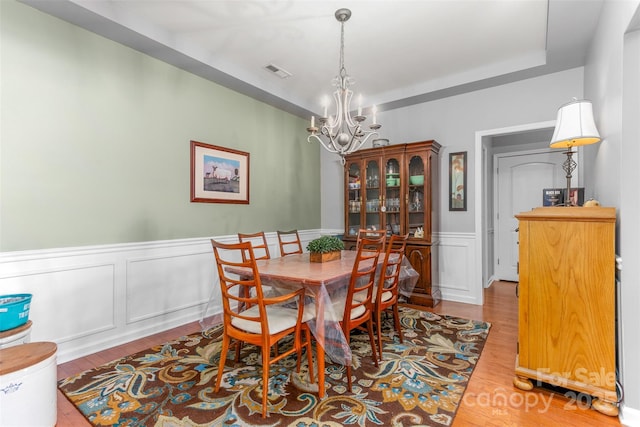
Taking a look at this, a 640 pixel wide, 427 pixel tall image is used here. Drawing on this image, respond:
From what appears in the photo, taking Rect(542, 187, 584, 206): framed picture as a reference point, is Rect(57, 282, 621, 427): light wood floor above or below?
below

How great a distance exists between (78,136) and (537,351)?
3.72 m

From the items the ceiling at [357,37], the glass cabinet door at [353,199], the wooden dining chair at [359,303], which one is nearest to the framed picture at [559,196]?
the ceiling at [357,37]

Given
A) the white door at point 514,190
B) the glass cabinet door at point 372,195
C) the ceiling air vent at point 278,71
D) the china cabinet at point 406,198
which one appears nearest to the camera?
the ceiling air vent at point 278,71

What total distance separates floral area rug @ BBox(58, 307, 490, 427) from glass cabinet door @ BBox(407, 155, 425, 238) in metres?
1.57

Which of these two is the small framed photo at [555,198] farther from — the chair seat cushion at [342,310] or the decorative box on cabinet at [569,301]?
the chair seat cushion at [342,310]

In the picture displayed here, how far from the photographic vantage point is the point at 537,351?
6.38 ft

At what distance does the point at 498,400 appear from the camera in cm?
188

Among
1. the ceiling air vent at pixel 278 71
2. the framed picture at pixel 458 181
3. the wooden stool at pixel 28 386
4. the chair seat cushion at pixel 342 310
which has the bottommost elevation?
the wooden stool at pixel 28 386

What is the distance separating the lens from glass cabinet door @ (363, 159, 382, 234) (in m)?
4.29

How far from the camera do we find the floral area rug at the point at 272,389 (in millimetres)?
1724

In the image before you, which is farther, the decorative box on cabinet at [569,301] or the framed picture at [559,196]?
the framed picture at [559,196]

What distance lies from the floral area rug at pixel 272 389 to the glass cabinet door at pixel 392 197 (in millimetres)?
1734

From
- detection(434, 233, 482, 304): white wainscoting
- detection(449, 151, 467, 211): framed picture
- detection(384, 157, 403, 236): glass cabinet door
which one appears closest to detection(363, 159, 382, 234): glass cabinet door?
detection(384, 157, 403, 236): glass cabinet door

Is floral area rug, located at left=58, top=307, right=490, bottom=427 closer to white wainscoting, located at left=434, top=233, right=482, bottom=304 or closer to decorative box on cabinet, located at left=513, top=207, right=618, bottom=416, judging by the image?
decorative box on cabinet, located at left=513, top=207, right=618, bottom=416
